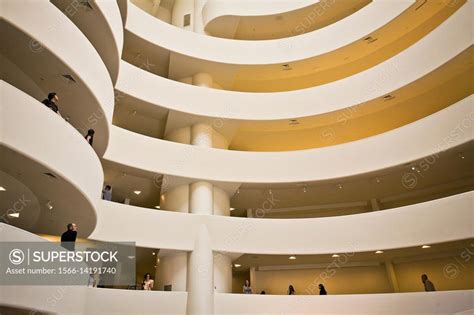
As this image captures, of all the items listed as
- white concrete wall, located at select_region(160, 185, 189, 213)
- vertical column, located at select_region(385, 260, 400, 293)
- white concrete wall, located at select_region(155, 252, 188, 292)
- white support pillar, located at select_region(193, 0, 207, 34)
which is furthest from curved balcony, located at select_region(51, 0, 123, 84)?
vertical column, located at select_region(385, 260, 400, 293)

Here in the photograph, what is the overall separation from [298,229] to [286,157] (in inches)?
144

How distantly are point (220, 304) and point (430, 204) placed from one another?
8.87 metres

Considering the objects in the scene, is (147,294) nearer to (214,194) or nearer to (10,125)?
(214,194)

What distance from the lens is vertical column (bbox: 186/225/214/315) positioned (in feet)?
47.7

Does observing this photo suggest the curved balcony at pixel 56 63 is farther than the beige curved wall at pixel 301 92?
No

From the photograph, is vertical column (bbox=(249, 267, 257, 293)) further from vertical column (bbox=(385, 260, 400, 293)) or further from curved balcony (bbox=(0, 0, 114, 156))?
curved balcony (bbox=(0, 0, 114, 156))

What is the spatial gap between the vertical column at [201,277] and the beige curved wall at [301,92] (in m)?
6.63

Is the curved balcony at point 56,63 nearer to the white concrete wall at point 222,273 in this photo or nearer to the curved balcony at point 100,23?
the curved balcony at point 100,23

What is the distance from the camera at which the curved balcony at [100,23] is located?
13031 mm

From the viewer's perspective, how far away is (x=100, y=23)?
13578mm

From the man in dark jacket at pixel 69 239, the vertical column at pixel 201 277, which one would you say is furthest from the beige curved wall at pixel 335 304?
the man in dark jacket at pixel 69 239

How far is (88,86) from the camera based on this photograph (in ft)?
38.7

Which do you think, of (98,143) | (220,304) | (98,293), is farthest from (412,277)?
(98,143)

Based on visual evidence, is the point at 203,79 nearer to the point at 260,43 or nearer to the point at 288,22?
the point at 260,43
